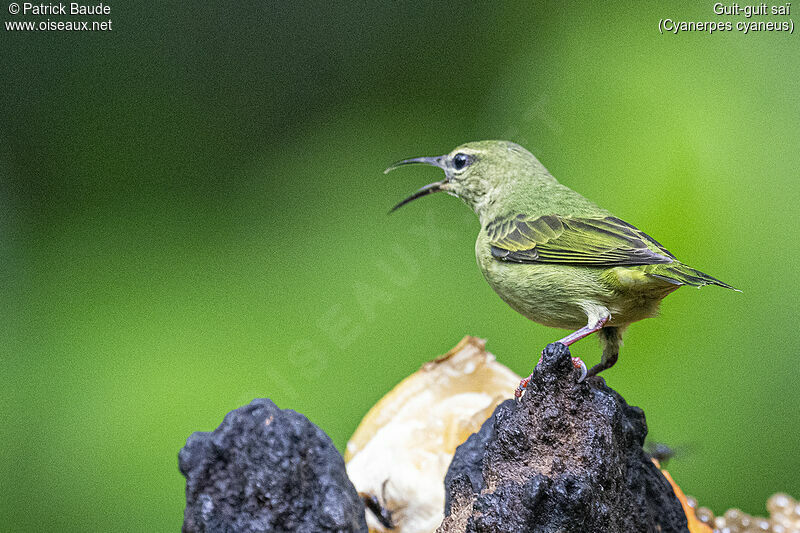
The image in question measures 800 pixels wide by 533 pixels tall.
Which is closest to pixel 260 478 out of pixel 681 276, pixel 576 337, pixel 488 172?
pixel 576 337

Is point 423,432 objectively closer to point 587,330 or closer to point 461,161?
point 587,330

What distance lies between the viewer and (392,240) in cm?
192

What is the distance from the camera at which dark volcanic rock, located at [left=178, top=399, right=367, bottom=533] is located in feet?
2.15

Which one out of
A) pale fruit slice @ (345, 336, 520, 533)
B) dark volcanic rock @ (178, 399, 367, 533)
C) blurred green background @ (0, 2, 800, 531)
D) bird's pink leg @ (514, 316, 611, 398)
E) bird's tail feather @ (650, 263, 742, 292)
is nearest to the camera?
dark volcanic rock @ (178, 399, 367, 533)

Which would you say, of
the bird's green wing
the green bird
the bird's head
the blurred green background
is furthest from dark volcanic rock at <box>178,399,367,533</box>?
the blurred green background

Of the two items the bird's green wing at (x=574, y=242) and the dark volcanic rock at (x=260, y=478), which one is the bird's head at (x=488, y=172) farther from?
the dark volcanic rock at (x=260, y=478)

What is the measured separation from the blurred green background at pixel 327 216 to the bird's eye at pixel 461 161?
0.55 m

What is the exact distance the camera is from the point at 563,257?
1.07 m

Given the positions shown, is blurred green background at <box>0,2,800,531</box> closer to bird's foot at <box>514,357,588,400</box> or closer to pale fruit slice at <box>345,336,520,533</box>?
pale fruit slice at <box>345,336,520,533</box>

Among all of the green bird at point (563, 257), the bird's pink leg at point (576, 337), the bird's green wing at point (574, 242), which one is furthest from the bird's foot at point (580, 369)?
the bird's green wing at point (574, 242)

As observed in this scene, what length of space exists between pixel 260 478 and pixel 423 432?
19.3 inches

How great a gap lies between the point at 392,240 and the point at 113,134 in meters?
0.69

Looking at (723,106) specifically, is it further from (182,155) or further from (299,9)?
(182,155)

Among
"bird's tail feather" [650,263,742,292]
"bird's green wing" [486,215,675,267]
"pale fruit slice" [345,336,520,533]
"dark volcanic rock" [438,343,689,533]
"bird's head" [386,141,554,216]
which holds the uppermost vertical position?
"bird's head" [386,141,554,216]
